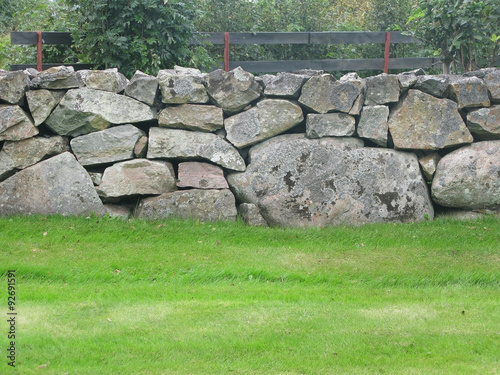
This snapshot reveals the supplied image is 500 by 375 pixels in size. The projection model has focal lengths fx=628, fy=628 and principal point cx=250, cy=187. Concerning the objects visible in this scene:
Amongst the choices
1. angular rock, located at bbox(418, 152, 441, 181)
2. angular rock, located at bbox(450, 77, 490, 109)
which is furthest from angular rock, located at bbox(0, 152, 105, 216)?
angular rock, located at bbox(450, 77, 490, 109)

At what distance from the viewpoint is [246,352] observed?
159 inches

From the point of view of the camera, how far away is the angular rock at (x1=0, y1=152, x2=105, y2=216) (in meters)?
7.18

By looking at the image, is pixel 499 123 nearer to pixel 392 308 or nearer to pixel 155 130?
Result: pixel 392 308

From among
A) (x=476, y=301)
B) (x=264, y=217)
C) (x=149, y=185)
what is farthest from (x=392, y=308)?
(x=149, y=185)

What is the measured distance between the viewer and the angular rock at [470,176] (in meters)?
7.42

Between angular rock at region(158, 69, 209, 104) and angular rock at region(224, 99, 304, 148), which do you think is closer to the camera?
angular rock at region(158, 69, 209, 104)

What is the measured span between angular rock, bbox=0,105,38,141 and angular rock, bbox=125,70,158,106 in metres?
1.21

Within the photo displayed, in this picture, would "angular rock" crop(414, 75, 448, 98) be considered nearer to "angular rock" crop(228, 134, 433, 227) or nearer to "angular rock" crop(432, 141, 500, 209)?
"angular rock" crop(432, 141, 500, 209)

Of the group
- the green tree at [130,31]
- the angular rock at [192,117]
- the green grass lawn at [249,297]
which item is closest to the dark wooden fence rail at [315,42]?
the green tree at [130,31]

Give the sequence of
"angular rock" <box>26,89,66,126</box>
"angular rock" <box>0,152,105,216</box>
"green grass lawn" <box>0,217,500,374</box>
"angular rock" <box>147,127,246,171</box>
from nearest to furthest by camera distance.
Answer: "green grass lawn" <box>0,217,500,374</box> < "angular rock" <box>0,152,105,216</box> < "angular rock" <box>26,89,66,126</box> < "angular rock" <box>147,127,246,171</box>

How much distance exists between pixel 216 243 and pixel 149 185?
1239 mm

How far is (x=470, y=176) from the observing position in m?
7.42

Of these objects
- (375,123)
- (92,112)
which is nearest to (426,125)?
(375,123)

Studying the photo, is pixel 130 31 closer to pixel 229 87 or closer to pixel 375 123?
pixel 229 87
